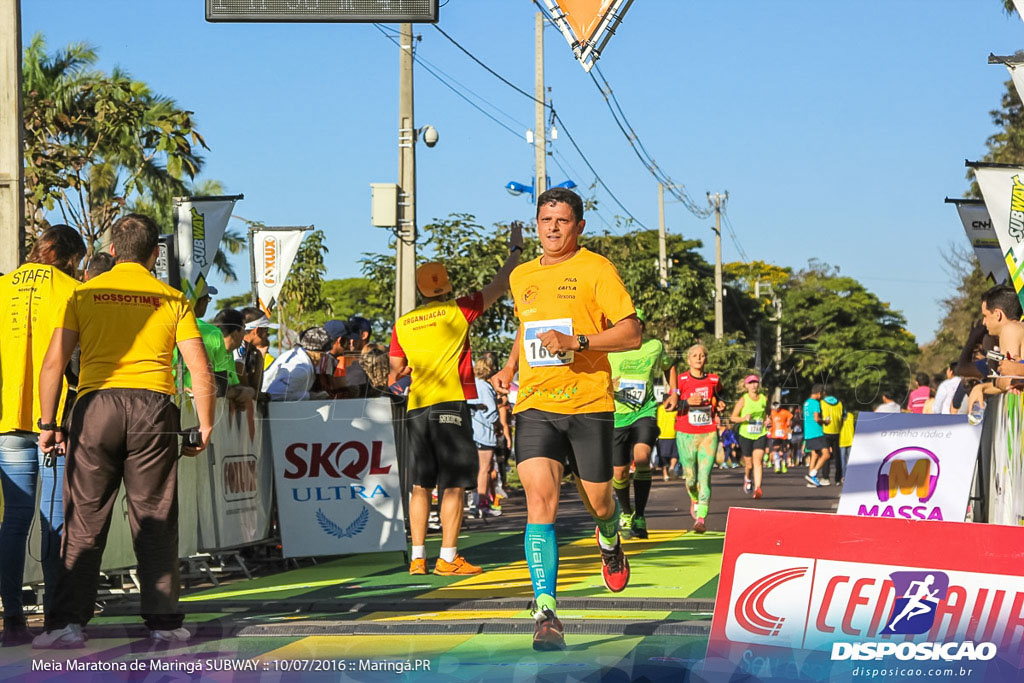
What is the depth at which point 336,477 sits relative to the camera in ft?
35.6

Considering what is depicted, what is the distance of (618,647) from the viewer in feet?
20.2

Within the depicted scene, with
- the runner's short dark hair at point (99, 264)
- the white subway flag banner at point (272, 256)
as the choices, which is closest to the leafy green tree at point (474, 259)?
the white subway flag banner at point (272, 256)

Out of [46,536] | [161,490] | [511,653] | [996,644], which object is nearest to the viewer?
[996,644]

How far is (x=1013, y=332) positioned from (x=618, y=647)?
3623 millimetres

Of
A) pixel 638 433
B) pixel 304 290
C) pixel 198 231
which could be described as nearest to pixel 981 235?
pixel 638 433

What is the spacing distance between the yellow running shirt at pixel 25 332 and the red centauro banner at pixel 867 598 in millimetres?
3886

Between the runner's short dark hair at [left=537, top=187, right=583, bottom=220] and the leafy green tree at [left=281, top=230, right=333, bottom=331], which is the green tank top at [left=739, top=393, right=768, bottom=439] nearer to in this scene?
the runner's short dark hair at [left=537, top=187, right=583, bottom=220]

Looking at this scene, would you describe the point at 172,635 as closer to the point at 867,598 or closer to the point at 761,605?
the point at 761,605

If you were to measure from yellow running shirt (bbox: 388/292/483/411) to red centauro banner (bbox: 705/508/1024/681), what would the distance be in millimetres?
4773

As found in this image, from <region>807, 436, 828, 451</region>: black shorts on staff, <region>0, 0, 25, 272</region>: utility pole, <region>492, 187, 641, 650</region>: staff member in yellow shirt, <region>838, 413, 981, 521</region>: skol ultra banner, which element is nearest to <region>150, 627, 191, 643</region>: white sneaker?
<region>492, 187, 641, 650</region>: staff member in yellow shirt

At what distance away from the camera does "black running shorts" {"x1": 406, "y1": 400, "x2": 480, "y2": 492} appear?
1002 cm

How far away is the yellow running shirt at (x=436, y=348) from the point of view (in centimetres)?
984

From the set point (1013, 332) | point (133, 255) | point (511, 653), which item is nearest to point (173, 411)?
point (133, 255)

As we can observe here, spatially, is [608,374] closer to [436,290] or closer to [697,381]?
[436,290]
